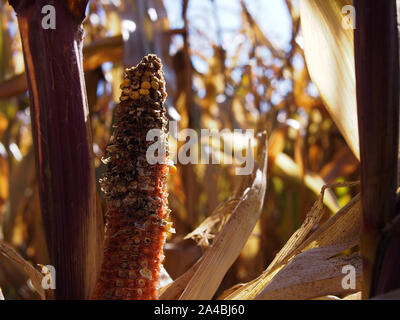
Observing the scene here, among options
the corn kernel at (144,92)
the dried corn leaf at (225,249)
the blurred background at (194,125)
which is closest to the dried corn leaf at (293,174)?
the blurred background at (194,125)

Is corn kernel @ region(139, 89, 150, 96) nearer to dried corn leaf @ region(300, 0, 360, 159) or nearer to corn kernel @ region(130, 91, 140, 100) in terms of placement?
corn kernel @ region(130, 91, 140, 100)

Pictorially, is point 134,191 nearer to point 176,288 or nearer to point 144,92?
point 144,92

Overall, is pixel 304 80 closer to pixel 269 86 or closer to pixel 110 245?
pixel 269 86

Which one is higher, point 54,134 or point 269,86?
point 269,86

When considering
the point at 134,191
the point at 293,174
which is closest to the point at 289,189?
the point at 293,174

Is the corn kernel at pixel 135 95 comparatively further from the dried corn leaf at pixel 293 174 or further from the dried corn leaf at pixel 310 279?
the dried corn leaf at pixel 293 174
